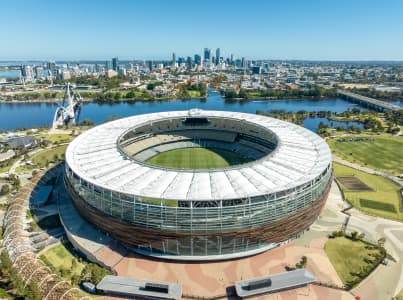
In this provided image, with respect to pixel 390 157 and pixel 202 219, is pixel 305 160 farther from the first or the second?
pixel 390 157

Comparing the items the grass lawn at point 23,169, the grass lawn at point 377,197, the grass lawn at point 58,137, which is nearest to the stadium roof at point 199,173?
the grass lawn at point 377,197

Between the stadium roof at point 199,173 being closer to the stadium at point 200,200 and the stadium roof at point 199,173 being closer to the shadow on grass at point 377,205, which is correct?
the stadium at point 200,200

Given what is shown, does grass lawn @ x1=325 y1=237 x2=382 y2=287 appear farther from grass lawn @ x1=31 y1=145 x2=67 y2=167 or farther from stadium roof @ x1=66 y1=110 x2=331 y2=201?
grass lawn @ x1=31 y1=145 x2=67 y2=167

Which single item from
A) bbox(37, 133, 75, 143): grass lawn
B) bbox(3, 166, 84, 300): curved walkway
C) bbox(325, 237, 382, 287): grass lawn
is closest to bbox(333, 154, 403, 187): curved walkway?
bbox(325, 237, 382, 287): grass lawn

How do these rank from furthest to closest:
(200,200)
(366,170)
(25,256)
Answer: (366,170) → (25,256) → (200,200)

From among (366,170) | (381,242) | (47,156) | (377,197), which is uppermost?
(366,170)

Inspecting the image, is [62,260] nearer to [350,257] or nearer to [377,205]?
[350,257]

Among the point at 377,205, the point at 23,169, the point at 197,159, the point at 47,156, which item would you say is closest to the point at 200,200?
the point at 197,159
